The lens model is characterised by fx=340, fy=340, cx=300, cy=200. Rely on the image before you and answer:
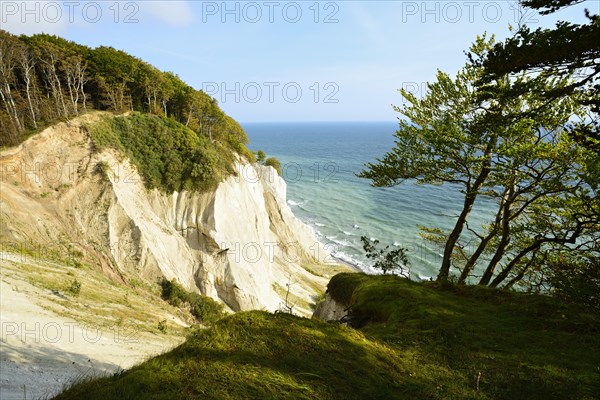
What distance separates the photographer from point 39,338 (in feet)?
40.1

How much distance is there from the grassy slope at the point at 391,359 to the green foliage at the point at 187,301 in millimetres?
18998

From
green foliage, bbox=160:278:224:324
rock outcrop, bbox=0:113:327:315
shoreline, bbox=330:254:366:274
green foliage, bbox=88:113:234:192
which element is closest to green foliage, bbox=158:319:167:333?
green foliage, bbox=160:278:224:324

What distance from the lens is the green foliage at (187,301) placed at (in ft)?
79.2

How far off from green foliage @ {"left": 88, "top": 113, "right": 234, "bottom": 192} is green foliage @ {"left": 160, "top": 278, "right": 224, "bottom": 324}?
886cm

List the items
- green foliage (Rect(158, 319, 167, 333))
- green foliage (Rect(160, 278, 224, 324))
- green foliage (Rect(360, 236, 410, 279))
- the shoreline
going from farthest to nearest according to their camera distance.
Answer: the shoreline → green foliage (Rect(160, 278, 224, 324)) → green foliage (Rect(158, 319, 167, 333)) → green foliage (Rect(360, 236, 410, 279))

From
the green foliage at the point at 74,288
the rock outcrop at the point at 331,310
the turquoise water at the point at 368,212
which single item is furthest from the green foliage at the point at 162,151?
the turquoise water at the point at 368,212

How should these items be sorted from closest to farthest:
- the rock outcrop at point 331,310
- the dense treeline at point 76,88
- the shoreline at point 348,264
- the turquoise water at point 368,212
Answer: the rock outcrop at point 331,310 → the dense treeline at point 76,88 → the shoreline at point 348,264 → the turquoise water at point 368,212

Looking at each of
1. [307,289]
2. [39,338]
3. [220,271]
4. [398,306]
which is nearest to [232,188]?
[220,271]

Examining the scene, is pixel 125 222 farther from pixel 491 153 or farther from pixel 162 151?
pixel 491 153

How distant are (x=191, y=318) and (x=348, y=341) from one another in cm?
1997

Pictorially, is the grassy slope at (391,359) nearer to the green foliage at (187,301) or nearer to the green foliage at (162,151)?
the green foliage at (187,301)

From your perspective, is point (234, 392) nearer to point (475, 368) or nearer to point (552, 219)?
point (475, 368)

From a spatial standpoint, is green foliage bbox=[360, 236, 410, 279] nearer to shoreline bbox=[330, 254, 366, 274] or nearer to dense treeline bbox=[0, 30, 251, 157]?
dense treeline bbox=[0, 30, 251, 157]

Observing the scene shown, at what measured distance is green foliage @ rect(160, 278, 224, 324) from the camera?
2412 centimetres
